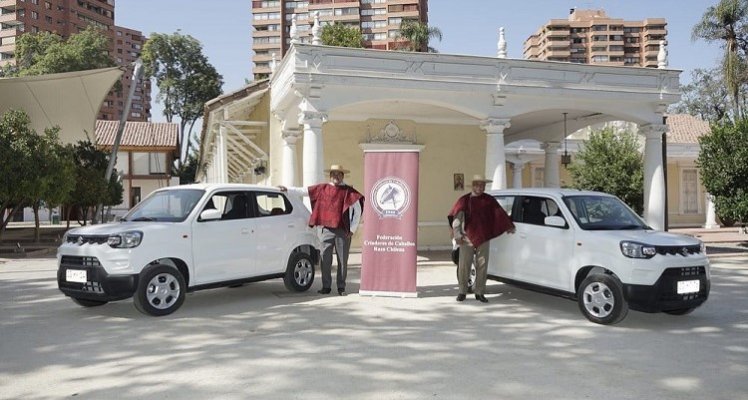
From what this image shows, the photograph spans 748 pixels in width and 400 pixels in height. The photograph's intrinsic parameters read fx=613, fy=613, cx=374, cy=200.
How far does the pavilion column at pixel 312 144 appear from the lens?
12.1m

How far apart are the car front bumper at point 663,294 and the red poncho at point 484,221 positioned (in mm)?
2050

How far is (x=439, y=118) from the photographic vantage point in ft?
55.2

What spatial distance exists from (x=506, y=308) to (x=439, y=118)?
9.18 metres

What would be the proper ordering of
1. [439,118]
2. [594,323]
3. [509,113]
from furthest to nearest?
[439,118]
[509,113]
[594,323]

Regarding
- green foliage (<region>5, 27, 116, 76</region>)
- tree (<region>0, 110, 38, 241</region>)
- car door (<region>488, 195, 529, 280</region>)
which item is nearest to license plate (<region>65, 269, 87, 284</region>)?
car door (<region>488, 195, 529, 280</region>)

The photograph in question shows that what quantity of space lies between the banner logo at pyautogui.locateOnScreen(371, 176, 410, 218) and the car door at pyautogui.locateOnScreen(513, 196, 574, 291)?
5.55 feet

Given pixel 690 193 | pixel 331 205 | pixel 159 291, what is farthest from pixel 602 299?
pixel 690 193

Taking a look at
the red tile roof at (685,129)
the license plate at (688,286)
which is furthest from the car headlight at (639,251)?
the red tile roof at (685,129)

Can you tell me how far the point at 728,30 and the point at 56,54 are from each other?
52016 millimetres

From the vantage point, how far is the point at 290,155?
15.0 m

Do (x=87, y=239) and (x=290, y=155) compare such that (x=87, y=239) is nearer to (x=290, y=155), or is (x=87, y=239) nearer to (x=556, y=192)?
(x=556, y=192)

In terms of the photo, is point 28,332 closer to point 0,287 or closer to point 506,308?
point 0,287

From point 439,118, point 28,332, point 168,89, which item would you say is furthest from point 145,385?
point 168,89

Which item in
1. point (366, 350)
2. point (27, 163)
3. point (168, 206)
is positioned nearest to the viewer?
point (366, 350)
